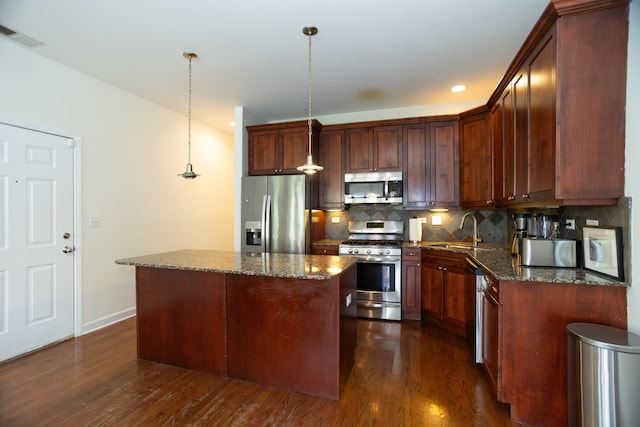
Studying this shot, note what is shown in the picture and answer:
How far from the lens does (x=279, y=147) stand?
13.2 feet

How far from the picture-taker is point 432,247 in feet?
11.2

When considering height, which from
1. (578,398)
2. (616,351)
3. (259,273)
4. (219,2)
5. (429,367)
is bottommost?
(429,367)

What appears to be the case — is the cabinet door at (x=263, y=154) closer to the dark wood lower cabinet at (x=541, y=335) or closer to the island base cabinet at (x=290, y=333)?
the island base cabinet at (x=290, y=333)

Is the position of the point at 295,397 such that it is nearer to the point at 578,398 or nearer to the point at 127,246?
the point at 578,398

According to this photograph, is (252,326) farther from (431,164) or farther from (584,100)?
(431,164)

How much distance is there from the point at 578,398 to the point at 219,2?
3.31 m

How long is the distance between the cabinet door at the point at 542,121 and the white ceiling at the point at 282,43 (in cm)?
50

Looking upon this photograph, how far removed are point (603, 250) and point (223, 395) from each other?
8.94 ft

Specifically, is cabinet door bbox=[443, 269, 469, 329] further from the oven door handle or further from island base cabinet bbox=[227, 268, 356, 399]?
island base cabinet bbox=[227, 268, 356, 399]

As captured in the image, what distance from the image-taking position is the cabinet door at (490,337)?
6.42 ft

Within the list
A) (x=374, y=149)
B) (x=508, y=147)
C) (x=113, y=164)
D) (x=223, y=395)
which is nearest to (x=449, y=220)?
(x=374, y=149)

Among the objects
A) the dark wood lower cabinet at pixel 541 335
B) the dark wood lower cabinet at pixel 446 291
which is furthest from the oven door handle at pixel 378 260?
the dark wood lower cabinet at pixel 541 335

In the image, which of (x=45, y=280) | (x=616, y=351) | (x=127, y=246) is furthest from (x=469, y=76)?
(x=45, y=280)

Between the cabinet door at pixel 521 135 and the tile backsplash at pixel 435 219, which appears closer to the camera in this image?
the cabinet door at pixel 521 135
